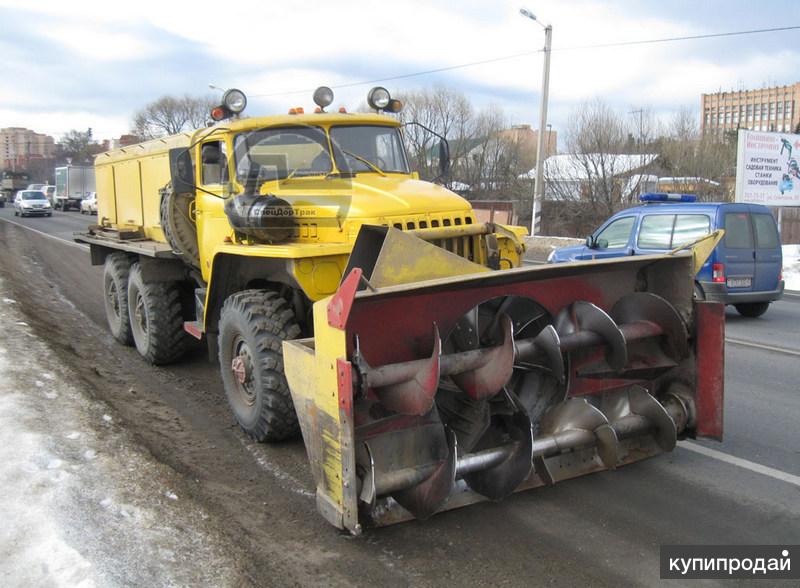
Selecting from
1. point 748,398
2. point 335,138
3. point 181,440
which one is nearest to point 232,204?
point 335,138

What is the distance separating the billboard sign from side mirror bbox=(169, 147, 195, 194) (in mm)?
17930

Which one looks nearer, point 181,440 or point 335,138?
point 181,440

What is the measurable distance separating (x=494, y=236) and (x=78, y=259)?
1643 cm

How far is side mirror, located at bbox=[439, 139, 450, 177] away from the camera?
682 cm

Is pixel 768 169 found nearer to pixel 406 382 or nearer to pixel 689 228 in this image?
pixel 689 228

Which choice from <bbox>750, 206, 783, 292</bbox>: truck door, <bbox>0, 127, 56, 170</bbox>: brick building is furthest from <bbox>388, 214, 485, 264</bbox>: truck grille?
<bbox>0, 127, 56, 170</bbox>: brick building

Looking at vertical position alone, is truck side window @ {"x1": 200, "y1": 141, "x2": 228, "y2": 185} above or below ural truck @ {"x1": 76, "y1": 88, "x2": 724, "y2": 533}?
above

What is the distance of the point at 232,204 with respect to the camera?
571cm

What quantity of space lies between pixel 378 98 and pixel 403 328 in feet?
11.9

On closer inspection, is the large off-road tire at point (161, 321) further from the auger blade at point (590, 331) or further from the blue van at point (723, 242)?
the blue van at point (723, 242)

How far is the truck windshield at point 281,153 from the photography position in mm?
6004

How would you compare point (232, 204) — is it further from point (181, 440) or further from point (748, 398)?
point (748, 398)

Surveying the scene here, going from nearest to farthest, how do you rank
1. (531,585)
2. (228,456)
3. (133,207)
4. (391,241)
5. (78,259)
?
(531,585)
(391,241)
(228,456)
(133,207)
(78,259)

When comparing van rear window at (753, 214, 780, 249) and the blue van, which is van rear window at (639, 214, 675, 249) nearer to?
the blue van
